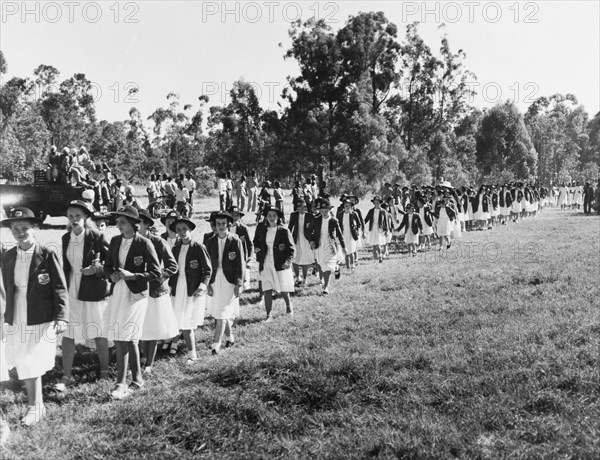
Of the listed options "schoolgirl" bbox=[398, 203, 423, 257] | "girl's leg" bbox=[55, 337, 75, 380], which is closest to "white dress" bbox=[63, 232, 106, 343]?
"girl's leg" bbox=[55, 337, 75, 380]

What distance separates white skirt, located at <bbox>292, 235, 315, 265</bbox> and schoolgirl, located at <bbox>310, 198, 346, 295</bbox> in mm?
176

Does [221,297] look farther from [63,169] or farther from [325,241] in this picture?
[63,169]

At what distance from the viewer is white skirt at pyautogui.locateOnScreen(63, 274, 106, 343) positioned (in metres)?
6.26

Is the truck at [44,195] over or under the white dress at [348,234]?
over

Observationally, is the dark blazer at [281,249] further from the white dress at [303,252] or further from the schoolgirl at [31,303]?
the schoolgirl at [31,303]

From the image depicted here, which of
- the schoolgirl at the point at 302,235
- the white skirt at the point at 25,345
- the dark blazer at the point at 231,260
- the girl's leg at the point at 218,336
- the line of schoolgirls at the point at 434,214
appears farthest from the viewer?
the line of schoolgirls at the point at 434,214

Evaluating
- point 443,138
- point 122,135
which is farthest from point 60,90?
point 443,138

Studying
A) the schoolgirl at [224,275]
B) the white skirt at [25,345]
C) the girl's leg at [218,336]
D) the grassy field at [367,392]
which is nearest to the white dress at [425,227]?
the grassy field at [367,392]

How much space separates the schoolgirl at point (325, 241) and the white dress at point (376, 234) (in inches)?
165

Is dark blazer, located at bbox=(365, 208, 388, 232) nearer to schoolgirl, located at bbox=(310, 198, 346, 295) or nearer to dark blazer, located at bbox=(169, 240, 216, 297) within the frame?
schoolgirl, located at bbox=(310, 198, 346, 295)

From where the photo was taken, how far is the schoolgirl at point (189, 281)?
7125mm

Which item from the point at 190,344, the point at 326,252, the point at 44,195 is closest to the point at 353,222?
the point at 326,252

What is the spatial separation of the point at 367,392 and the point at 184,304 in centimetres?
276

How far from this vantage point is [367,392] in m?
5.80
